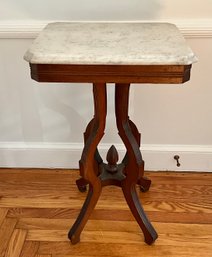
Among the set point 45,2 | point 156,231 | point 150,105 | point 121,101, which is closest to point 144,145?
point 150,105

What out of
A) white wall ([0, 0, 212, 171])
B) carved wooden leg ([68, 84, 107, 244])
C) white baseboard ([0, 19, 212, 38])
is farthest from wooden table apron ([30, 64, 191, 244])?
white baseboard ([0, 19, 212, 38])

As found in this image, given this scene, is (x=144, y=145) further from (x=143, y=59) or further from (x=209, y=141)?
(x=143, y=59)

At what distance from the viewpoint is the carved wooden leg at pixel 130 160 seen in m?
1.05

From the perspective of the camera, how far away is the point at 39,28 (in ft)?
4.43

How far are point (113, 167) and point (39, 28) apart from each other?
0.66 meters

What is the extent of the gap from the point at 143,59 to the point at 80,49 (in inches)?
7.0

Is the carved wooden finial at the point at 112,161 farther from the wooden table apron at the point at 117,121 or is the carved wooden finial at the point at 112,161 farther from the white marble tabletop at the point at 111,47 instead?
the white marble tabletop at the point at 111,47

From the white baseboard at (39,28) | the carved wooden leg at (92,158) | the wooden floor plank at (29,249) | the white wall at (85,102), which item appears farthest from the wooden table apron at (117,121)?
the white baseboard at (39,28)

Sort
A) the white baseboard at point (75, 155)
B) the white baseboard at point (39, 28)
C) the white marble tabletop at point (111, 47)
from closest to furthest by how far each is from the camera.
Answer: the white marble tabletop at point (111, 47), the white baseboard at point (39, 28), the white baseboard at point (75, 155)

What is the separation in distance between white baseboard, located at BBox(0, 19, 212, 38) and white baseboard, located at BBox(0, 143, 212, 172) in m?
0.55

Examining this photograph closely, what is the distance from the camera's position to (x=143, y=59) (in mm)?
829

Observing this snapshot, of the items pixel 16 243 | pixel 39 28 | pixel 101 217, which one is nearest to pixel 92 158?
pixel 101 217

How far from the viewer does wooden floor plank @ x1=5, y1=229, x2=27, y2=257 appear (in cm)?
120

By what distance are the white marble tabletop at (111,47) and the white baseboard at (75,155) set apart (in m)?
0.69
